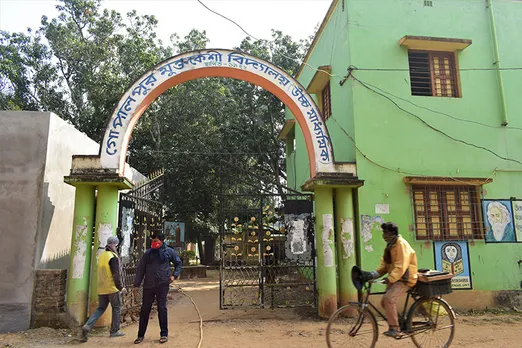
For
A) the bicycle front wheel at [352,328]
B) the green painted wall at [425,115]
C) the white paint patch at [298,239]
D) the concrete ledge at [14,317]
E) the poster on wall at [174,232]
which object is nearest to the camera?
the bicycle front wheel at [352,328]

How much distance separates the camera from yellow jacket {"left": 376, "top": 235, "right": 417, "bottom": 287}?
16.5 ft

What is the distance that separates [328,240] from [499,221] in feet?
13.0

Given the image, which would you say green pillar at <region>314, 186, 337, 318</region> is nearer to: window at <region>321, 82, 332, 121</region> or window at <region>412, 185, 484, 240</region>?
window at <region>412, 185, 484, 240</region>

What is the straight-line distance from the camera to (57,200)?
7348 mm

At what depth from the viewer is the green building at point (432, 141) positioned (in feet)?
26.6

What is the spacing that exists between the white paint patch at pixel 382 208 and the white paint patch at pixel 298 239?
1.59m

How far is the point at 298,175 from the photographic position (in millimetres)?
14281

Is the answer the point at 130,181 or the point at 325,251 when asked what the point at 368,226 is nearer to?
the point at 325,251

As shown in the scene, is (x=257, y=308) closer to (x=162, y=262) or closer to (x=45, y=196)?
(x=162, y=262)

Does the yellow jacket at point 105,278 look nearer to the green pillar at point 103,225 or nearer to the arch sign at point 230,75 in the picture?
the green pillar at point 103,225

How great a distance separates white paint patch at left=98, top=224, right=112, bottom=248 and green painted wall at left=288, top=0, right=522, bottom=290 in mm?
4878

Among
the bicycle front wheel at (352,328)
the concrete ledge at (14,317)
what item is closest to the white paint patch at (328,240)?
the bicycle front wheel at (352,328)

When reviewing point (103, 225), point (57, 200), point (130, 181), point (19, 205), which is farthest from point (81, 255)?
point (130, 181)

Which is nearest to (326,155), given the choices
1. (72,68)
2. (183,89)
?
(183,89)
